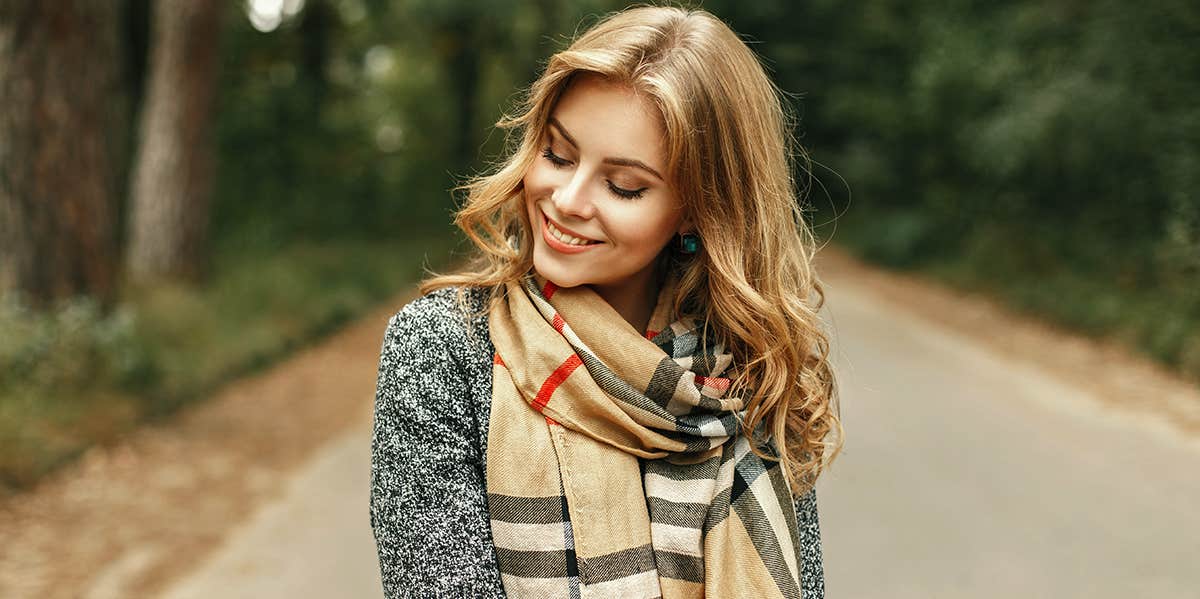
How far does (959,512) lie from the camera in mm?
5508

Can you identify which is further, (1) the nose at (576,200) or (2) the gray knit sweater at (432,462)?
(1) the nose at (576,200)

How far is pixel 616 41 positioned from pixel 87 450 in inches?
212

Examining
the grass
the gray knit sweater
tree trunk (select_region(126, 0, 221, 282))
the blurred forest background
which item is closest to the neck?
the gray knit sweater

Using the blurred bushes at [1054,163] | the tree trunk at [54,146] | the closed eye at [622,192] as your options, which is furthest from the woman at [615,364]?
the blurred bushes at [1054,163]

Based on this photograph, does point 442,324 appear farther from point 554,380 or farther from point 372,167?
point 372,167

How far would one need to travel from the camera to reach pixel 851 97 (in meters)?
21.5

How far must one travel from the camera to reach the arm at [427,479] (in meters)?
1.66

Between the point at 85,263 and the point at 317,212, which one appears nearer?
the point at 85,263

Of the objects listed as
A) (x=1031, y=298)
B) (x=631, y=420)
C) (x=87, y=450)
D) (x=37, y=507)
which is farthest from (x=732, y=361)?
(x=1031, y=298)

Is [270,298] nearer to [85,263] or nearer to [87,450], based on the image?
[85,263]

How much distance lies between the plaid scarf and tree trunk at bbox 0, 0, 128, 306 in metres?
5.85

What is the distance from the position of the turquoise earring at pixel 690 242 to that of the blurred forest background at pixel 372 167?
1.69ft

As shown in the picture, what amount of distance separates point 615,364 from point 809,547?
0.55 meters

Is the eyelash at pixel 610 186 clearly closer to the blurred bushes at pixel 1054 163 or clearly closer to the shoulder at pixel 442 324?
the shoulder at pixel 442 324
